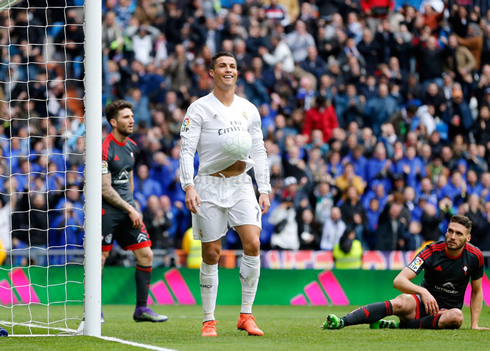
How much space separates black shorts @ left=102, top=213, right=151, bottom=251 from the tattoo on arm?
148 millimetres

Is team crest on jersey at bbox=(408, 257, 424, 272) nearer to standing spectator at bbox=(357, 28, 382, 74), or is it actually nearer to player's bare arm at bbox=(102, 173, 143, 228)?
player's bare arm at bbox=(102, 173, 143, 228)

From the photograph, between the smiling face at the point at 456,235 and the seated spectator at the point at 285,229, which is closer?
the smiling face at the point at 456,235

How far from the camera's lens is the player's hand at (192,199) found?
Answer: 7.34m

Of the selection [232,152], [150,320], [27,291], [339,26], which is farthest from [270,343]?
[339,26]

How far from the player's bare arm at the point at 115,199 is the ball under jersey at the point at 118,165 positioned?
76 millimetres

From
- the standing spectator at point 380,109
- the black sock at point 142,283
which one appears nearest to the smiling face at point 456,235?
the black sock at point 142,283

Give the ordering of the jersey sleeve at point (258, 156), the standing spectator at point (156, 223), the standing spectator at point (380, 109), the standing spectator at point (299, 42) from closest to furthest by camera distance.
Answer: the jersey sleeve at point (258, 156)
the standing spectator at point (156, 223)
the standing spectator at point (380, 109)
the standing spectator at point (299, 42)

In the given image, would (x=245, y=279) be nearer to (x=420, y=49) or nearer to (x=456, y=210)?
(x=456, y=210)

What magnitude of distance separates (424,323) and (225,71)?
124 inches

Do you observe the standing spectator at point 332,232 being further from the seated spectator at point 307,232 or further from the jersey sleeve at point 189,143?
the jersey sleeve at point 189,143

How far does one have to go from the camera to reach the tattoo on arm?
9.77 metres

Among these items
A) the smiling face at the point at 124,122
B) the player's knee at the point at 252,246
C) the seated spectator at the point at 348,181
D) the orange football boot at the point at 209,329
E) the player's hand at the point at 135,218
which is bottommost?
the orange football boot at the point at 209,329

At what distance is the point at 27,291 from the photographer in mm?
13438

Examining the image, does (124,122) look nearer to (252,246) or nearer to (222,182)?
(222,182)
